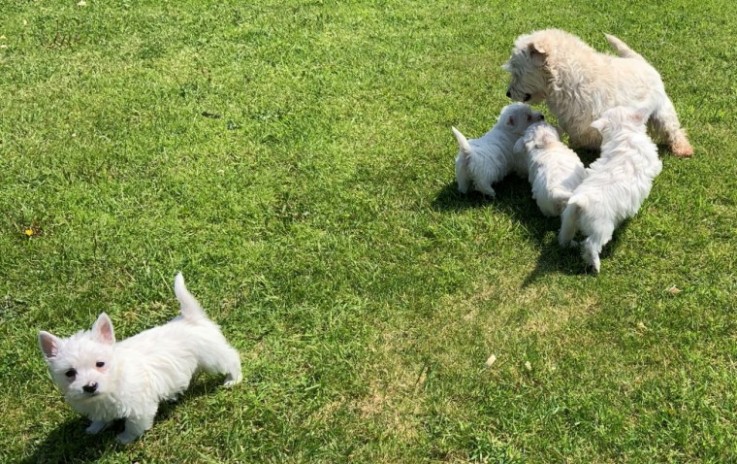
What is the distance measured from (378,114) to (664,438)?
13.8 ft

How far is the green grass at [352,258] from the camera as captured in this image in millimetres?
3725

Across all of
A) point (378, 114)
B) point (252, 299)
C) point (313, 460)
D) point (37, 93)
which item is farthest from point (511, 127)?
point (37, 93)

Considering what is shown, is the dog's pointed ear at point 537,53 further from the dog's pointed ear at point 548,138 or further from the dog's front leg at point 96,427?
the dog's front leg at point 96,427

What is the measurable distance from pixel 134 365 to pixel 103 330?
0.27 metres

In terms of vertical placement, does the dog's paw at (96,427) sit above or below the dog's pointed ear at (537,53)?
below

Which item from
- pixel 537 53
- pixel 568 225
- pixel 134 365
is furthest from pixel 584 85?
pixel 134 365

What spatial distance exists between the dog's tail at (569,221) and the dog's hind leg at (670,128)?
167cm

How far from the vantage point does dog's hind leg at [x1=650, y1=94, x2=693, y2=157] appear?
5.77 m

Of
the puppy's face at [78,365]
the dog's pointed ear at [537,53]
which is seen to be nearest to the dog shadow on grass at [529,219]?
the dog's pointed ear at [537,53]

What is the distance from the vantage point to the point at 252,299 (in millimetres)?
4594

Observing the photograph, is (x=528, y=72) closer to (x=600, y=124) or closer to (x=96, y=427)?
(x=600, y=124)

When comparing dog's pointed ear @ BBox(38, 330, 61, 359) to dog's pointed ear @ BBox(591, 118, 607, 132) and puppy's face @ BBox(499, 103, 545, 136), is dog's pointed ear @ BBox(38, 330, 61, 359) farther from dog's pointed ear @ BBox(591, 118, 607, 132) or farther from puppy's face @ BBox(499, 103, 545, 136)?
dog's pointed ear @ BBox(591, 118, 607, 132)

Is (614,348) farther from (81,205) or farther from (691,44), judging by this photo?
(691,44)

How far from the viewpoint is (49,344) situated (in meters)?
3.12
